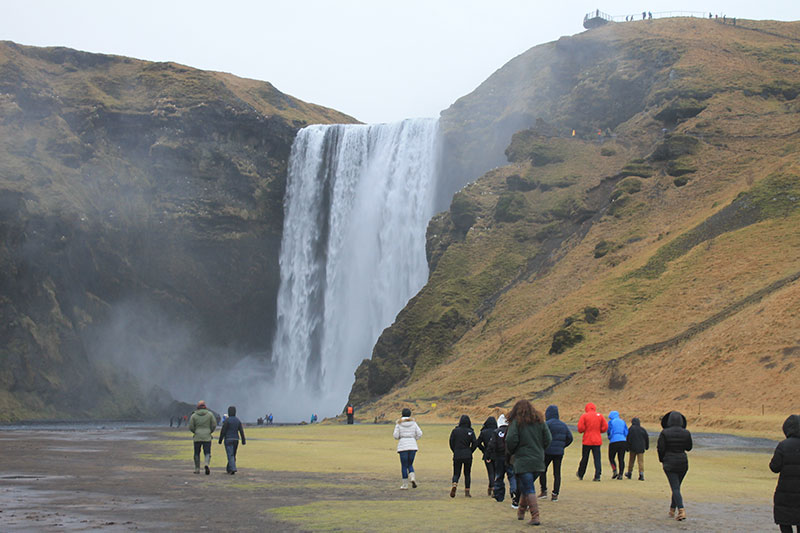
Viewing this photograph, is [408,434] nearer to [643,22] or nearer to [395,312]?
[395,312]

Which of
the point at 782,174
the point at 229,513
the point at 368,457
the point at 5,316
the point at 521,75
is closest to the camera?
the point at 229,513

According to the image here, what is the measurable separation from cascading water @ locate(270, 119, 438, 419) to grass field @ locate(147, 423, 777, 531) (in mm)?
48863

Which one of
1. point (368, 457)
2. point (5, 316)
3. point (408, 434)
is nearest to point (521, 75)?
point (5, 316)

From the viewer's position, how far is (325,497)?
1531 centimetres

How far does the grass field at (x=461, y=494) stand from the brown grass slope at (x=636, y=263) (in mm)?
12850

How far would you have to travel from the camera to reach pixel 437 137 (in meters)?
84.1

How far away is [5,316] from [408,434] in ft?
216

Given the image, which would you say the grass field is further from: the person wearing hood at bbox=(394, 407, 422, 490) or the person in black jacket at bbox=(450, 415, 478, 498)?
the person in black jacket at bbox=(450, 415, 478, 498)

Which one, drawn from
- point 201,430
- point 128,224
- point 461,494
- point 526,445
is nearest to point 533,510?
point 526,445

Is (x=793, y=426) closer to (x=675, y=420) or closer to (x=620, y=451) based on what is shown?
(x=675, y=420)

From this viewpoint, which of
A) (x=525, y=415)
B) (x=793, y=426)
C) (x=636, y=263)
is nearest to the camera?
(x=793, y=426)

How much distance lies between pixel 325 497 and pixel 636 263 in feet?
144

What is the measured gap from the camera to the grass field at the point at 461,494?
12.2 metres

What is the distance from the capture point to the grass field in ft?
39.9
